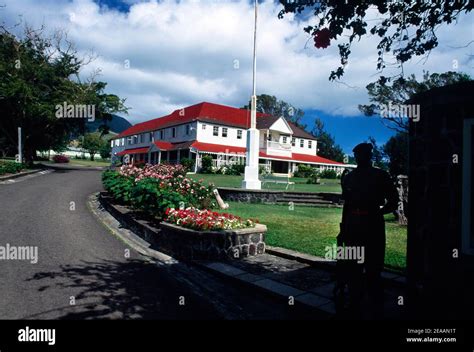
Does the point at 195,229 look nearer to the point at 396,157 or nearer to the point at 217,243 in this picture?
the point at 217,243

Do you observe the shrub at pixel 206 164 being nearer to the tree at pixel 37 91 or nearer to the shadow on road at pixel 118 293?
the tree at pixel 37 91

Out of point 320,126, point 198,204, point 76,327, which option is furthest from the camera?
point 320,126

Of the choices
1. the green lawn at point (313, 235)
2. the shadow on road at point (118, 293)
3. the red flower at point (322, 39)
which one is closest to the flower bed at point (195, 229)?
the green lawn at point (313, 235)

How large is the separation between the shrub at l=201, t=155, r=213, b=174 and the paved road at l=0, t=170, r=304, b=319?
26.1 m

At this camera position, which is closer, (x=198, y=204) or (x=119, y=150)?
(x=198, y=204)

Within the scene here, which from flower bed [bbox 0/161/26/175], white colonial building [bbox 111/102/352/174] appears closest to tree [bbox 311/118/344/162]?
white colonial building [bbox 111/102/352/174]

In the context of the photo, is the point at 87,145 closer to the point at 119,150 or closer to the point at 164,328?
the point at 119,150

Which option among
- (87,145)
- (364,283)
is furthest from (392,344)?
(87,145)

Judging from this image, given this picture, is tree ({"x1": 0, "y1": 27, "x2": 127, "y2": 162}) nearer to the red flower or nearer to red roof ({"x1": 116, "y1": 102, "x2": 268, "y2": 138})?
red roof ({"x1": 116, "y1": 102, "x2": 268, "y2": 138})

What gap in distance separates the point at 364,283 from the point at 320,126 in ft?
231

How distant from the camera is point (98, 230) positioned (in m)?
9.20

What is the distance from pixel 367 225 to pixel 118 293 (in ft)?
12.4

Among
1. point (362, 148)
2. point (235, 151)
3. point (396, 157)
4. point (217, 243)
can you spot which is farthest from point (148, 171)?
point (235, 151)

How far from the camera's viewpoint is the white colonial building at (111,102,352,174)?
1501 inches
